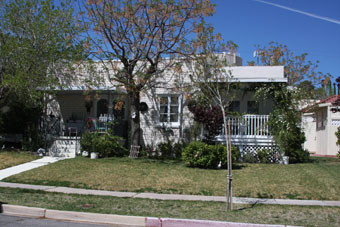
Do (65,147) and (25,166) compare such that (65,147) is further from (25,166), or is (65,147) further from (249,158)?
(249,158)

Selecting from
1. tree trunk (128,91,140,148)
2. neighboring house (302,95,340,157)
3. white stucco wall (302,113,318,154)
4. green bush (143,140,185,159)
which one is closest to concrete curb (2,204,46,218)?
tree trunk (128,91,140,148)

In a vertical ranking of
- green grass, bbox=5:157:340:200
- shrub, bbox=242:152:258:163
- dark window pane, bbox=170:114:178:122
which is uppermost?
dark window pane, bbox=170:114:178:122

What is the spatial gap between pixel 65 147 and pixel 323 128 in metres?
14.9

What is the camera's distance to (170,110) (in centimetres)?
1736

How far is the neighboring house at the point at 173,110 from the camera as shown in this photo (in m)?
15.9

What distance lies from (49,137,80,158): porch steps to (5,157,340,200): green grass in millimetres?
2059

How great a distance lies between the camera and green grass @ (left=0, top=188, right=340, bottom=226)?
766cm

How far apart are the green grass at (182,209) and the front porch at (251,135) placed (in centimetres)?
700

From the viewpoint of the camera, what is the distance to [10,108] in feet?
61.8

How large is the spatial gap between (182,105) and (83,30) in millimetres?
5511

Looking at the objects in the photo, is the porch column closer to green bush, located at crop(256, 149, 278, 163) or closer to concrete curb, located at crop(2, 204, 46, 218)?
green bush, located at crop(256, 149, 278, 163)

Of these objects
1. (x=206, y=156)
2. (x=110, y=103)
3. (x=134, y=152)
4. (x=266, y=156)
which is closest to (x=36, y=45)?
(x=110, y=103)

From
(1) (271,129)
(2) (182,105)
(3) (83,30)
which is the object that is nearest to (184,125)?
(2) (182,105)

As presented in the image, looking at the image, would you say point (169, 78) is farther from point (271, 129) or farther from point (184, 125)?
point (271, 129)
